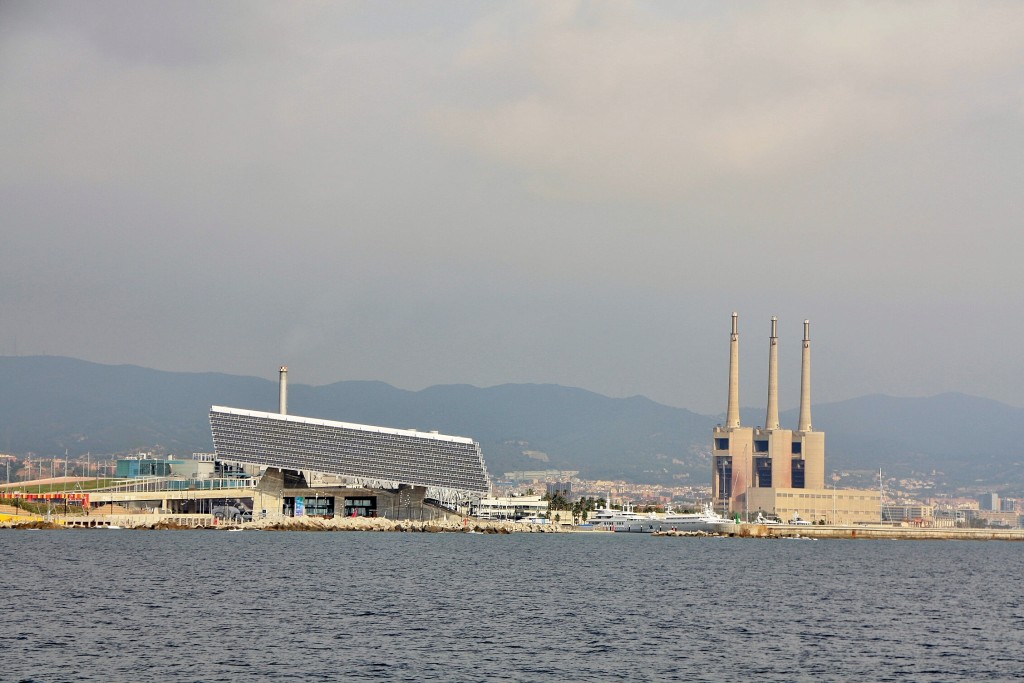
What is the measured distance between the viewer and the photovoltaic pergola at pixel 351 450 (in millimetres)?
189875

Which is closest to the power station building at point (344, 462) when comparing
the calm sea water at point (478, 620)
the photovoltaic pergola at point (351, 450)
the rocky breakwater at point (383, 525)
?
the photovoltaic pergola at point (351, 450)

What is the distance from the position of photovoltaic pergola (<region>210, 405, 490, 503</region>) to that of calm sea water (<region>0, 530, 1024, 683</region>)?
8503 cm

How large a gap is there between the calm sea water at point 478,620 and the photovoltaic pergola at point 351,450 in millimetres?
85034

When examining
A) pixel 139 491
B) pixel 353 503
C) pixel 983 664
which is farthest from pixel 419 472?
pixel 983 664

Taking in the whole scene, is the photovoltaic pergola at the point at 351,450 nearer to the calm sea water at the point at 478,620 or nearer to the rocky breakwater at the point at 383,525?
the rocky breakwater at the point at 383,525

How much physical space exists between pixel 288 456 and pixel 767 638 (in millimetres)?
143120

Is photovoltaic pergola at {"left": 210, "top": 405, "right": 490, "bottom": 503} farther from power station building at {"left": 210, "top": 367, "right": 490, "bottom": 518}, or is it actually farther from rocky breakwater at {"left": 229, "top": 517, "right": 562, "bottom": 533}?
rocky breakwater at {"left": 229, "top": 517, "right": 562, "bottom": 533}

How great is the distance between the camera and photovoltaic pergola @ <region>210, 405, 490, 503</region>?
623 feet

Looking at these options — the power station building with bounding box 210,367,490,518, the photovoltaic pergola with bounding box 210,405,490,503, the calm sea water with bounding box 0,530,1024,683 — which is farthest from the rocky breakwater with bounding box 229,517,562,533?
the calm sea water with bounding box 0,530,1024,683

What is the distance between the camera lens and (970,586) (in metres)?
89.9

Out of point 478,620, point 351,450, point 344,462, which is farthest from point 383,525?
point 478,620

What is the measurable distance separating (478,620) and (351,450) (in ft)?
449

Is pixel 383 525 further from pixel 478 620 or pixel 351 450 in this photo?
pixel 478 620

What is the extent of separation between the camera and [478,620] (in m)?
57.3
